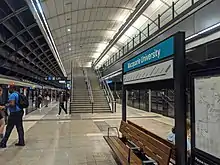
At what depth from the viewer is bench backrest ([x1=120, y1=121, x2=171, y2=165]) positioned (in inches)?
127

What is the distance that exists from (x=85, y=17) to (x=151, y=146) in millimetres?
21443

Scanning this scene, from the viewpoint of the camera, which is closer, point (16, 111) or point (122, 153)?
point (122, 153)

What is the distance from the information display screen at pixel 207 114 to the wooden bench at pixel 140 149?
2.52ft

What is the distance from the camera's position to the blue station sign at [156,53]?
327 cm

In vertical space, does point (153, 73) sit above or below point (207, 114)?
above

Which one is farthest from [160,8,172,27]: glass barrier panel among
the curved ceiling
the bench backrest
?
the curved ceiling

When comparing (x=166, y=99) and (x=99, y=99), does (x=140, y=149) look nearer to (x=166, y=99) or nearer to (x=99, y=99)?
(x=166, y=99)

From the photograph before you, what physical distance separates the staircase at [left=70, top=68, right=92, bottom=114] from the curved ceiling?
5741mm

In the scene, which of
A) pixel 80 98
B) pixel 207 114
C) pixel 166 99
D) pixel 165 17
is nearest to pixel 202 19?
pixel 165 17

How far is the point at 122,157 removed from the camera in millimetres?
4344

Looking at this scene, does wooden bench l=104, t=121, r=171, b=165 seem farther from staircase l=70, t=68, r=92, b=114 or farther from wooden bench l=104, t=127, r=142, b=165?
staircase l=70, t=68, r=92, b=114

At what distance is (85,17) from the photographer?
78.3ft

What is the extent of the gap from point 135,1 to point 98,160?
16.7 metres

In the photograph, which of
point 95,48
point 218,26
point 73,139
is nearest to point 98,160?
point 73,139
